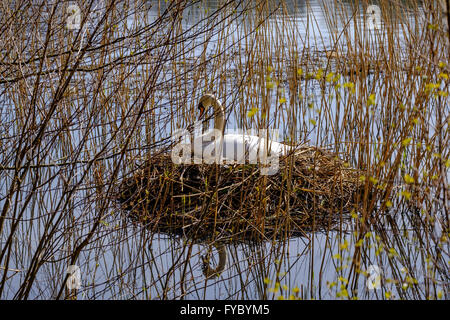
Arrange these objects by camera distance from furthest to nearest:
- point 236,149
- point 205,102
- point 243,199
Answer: point 205,102
point 236,149
point 243,199

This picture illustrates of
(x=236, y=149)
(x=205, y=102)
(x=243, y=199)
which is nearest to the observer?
(x=243, y=199)

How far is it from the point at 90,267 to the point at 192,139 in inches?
48.5

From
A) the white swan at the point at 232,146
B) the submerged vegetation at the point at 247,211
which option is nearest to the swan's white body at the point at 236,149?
the white swan at the point at 232,146

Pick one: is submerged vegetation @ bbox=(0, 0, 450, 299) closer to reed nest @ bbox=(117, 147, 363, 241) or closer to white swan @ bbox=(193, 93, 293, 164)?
reed nest @ bbox=(117, 147, 363, 241)

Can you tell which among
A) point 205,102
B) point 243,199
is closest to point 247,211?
point 243,199

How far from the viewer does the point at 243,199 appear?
12.1ft

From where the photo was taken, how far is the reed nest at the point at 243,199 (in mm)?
3529

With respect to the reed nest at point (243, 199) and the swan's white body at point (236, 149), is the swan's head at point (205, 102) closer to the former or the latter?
the swan's white body at point (236, 149)

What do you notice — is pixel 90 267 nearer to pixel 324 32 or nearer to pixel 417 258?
pixel 417 258

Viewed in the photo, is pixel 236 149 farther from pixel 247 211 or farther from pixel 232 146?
pixel 247 211

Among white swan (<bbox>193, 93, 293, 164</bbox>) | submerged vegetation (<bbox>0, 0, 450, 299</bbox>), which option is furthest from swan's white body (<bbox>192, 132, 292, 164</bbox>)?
submerged vegetation (<bbox>0, 0, 450, 299</bbox>)

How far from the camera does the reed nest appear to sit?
3529 mm
